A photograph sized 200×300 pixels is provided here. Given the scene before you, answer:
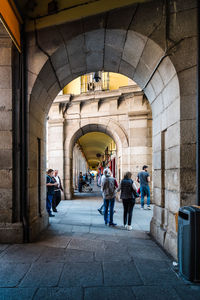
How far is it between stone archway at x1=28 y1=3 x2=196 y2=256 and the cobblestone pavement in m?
0.58

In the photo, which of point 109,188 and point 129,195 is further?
point 109,188

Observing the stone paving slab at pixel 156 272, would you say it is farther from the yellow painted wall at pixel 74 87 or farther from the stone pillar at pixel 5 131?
the yellow painted wall at pixel 74 87

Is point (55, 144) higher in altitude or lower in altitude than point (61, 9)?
lower

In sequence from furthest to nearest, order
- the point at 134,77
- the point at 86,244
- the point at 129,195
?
the point at 129,195, the point at 134,77, the point at 86,244

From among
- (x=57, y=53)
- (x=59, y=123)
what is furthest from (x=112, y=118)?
(x=57, y=53)

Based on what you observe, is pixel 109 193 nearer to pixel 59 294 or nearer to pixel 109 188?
pixel 109 188

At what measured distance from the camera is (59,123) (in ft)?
32.4

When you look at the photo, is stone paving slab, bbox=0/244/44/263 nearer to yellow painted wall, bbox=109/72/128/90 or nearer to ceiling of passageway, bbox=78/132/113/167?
yellow painted wall, bbox=109/72/128/90

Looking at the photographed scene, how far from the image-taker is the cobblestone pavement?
7.01 ft

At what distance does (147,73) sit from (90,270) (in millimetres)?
3906

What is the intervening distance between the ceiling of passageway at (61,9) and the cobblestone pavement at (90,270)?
4.45 m

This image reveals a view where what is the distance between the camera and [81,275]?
2471 millimetres

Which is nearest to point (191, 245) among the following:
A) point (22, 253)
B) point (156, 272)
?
point (156, 272)

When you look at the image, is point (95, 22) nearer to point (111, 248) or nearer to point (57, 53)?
point (57, 53)
